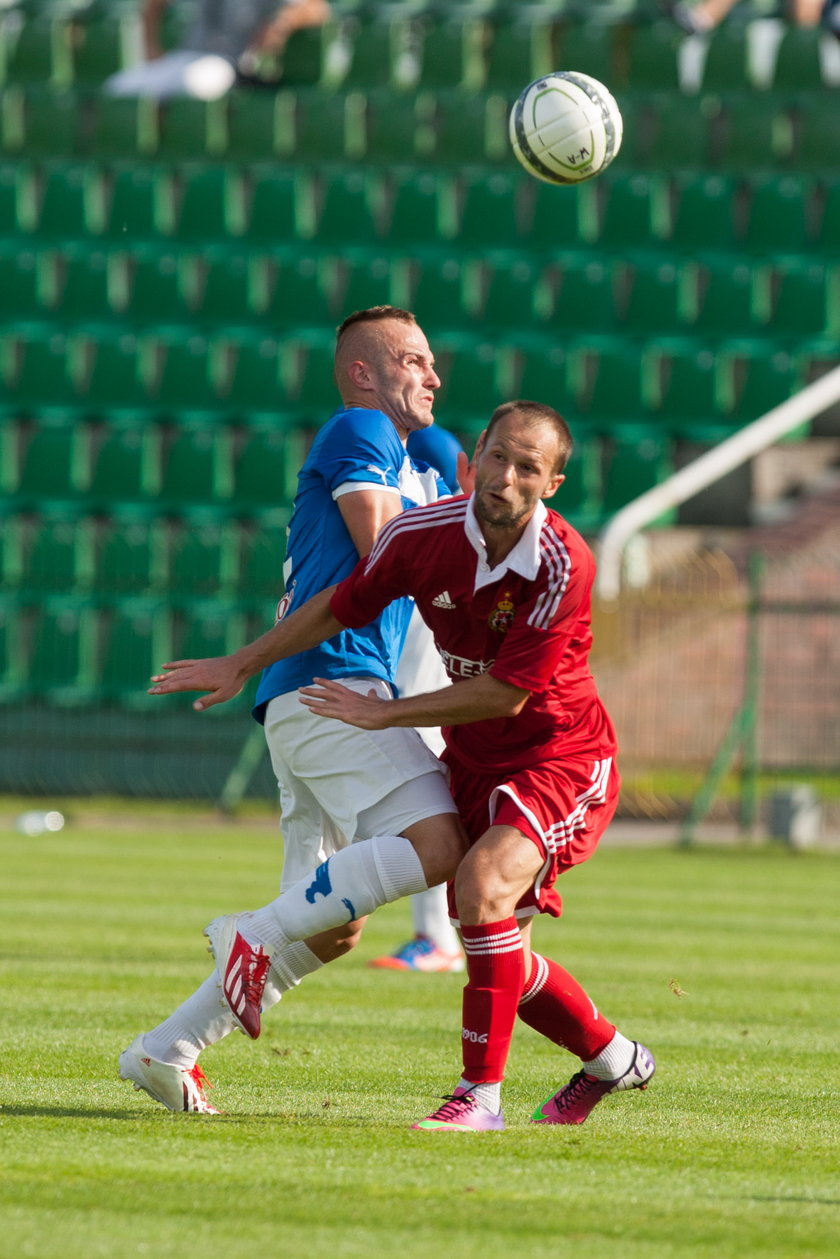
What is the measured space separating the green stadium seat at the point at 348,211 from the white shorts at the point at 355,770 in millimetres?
17704

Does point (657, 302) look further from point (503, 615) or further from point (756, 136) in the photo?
point (503, 615)

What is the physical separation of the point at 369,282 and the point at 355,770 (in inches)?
675

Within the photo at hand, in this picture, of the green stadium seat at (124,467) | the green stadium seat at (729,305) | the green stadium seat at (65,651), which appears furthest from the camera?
the green stadium seat at (729,305)

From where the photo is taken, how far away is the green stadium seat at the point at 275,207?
22641 mm

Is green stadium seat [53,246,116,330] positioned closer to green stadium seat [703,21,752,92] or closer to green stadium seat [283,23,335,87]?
green stadium seat [283,23,335,87]

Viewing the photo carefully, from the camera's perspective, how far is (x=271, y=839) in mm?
16219

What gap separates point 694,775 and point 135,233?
973 centimetres

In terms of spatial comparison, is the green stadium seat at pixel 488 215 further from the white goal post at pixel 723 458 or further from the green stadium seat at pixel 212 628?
the green stadium seat at pixel 212 628

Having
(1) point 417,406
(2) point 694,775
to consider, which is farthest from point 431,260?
(1) point 417,406

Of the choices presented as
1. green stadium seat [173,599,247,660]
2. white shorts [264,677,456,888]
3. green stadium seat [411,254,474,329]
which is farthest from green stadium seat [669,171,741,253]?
white shorts [264,677,456,888]

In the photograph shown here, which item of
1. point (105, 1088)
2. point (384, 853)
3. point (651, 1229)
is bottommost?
point (105, 1088)

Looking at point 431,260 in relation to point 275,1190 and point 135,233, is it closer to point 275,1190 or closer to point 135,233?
point 135,233

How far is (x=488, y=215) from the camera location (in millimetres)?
22359

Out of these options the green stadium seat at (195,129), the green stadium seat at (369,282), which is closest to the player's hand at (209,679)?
the green stadium seat at (369,282)
